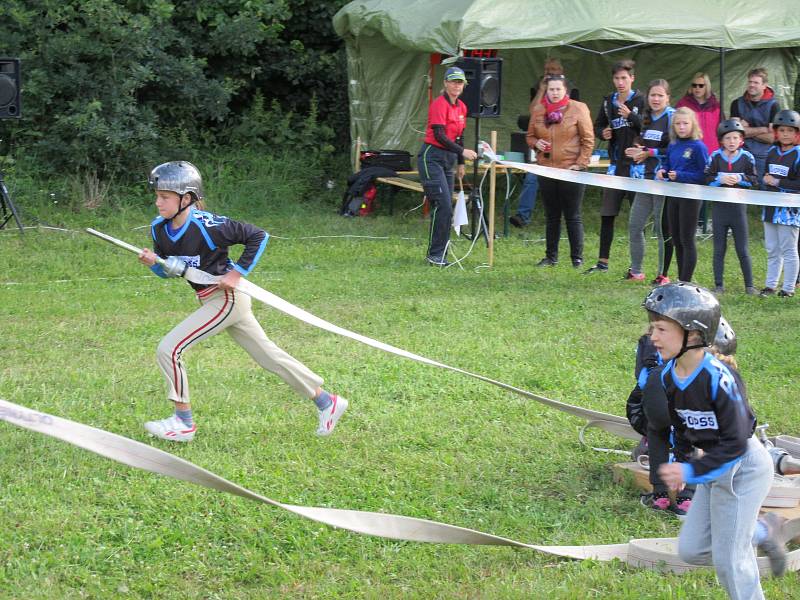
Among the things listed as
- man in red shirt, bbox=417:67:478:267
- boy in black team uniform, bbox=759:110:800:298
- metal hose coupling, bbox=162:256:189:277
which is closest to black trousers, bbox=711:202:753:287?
boy in black team uniform, bbox=759:110:800:298

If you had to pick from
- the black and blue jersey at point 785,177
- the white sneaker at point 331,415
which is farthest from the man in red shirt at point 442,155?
the white sneaker at point 331,415

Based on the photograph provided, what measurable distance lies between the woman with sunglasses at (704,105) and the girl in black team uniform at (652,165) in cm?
366

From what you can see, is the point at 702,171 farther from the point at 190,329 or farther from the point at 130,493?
the point at 130,493

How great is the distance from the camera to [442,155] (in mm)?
12680

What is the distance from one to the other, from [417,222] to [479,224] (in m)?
2.82

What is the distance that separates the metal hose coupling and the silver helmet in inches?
14.8

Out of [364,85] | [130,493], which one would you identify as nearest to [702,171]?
[130,493]

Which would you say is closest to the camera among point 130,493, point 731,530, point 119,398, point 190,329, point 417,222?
point 731,530

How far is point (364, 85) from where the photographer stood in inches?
725

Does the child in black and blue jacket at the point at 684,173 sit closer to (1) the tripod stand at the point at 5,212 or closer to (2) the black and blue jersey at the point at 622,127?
(2) the black and blue jersey at the point at 622,127

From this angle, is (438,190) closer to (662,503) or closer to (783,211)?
(783,211)

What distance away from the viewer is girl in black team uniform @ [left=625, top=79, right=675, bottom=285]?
11.2m

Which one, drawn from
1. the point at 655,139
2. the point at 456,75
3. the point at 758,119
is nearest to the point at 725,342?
the point at 655,139

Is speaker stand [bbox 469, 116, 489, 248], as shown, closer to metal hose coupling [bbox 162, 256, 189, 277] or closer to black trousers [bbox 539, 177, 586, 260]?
black trousers [bbox 539, 177, 586, 260]
